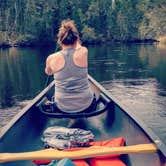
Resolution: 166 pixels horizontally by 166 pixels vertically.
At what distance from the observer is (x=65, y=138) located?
5117 millimetres

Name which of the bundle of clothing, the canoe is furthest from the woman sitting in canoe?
the bundle of clothing

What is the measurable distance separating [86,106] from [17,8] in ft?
168

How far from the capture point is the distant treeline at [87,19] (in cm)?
5462

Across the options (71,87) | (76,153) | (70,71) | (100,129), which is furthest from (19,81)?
(76,153)

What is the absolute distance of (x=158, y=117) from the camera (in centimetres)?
1156

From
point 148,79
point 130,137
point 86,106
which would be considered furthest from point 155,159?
point 148,79

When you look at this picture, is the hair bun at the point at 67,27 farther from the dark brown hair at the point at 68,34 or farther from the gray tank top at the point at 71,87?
the gray tank top at the point at 71,87

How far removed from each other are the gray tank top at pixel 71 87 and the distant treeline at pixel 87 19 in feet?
151

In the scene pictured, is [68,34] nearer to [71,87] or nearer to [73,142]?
[71,87]

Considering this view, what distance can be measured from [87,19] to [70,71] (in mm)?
53376

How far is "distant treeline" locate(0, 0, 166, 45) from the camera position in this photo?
5462cm

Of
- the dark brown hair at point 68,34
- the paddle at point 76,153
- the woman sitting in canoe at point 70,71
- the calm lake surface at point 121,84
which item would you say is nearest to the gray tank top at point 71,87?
the woman sitting in canoe at point 70,71

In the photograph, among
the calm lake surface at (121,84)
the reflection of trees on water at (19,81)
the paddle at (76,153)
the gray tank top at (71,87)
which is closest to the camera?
the paddle at (76,153)

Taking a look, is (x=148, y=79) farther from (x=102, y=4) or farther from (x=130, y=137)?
(x=102, y=4)
